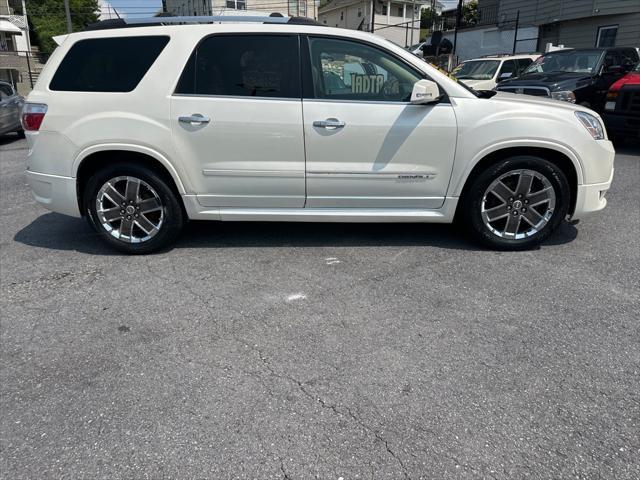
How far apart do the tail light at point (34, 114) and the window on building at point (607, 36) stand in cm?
2496

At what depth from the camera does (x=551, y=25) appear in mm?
25312

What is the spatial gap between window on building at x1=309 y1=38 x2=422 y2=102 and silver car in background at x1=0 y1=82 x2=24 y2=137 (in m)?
11.4

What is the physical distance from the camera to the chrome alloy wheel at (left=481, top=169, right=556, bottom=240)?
4.35 metres

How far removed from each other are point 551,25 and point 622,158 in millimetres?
19846

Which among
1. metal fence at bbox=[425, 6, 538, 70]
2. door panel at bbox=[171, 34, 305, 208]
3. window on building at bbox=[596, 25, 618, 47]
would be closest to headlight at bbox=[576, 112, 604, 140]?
door panel at bbox=[171, 34, 305, 208]

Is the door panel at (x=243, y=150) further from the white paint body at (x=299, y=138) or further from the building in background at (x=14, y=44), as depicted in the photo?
the building in background at (x=14, y=44)

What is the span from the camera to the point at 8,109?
1280cm

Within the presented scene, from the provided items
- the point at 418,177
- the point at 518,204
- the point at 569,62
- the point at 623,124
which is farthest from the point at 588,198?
the point at 569,62

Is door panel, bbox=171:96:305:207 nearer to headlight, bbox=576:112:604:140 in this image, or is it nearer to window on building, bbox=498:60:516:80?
headlight, bbox=576:112:604:140

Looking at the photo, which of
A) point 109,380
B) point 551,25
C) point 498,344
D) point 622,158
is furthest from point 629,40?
point 109,380

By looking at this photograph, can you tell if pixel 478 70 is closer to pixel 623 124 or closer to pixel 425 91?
pixel 623 124

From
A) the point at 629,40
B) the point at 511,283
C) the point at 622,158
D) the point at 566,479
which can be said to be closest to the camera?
the point at 566,479

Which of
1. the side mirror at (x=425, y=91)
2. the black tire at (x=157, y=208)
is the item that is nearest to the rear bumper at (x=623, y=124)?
the side mirror at (x=425, y=91)

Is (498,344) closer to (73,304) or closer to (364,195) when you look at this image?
(364,195)
